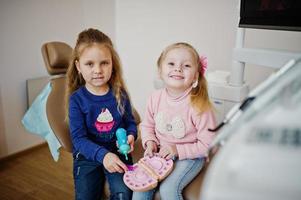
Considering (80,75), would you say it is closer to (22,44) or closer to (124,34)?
(22,44)

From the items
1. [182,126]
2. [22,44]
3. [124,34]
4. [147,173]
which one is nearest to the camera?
[147,173]

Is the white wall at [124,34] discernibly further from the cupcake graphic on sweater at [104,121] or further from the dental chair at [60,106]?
the cupcake graphic on sweater at [104,121]

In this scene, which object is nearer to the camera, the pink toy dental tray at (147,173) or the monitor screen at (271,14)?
the pink toy dental tray at (147,173)

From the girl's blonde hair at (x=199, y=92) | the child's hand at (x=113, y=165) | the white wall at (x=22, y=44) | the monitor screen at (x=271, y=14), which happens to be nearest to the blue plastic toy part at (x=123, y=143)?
the child's hand at (x=113, y=165)

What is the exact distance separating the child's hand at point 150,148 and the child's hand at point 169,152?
0.04 metres

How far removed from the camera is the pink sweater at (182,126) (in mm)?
1018

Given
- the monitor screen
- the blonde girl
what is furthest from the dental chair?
the monitor screen

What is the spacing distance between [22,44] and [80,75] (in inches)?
39.5

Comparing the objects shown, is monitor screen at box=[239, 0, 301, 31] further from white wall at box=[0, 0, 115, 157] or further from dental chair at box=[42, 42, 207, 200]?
white wall at box=[0, 0, 115, 157]

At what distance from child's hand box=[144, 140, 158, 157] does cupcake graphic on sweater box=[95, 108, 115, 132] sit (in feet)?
0.56

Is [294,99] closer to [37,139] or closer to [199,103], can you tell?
[199,103]

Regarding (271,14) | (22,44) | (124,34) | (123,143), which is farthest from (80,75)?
(124,34)

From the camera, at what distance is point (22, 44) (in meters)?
1.99

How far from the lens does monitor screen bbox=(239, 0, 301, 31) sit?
45.8 inches
